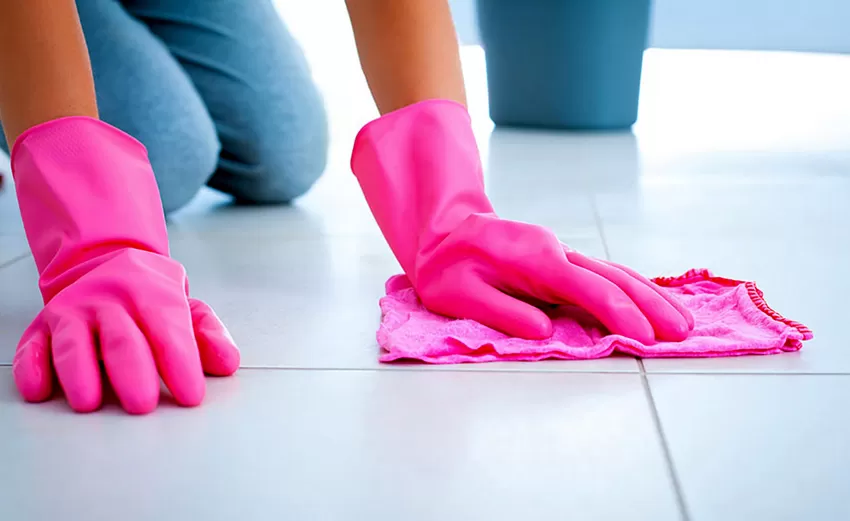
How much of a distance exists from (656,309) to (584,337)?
0.06 m

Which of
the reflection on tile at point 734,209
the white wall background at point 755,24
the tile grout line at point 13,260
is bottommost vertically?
the white wall background at point 755,24

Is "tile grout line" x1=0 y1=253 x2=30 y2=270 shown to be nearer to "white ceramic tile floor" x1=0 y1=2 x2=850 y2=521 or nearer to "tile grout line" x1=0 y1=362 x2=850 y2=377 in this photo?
"white ceramic tile floor" x1=0 y1=2 x2=850 y2=521

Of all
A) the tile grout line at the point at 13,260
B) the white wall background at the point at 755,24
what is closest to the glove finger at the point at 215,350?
the tile grout line at the point at 13,260

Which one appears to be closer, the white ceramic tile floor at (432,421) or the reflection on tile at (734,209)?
the white ceramic tile floor at (432,421)

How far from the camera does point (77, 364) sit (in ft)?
2.11

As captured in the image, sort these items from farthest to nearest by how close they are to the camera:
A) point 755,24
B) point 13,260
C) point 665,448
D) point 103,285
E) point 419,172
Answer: point 755,24 < point 13,260 < point 419,172 < point 103,285 < point 665,448

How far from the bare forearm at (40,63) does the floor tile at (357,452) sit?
0.23m

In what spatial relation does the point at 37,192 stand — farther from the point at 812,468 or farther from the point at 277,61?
the point at 277,61

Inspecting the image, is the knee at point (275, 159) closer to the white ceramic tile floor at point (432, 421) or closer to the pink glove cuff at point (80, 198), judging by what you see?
the white ceramic tile floor at point (432, 421)

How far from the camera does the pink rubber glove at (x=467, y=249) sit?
73 cm

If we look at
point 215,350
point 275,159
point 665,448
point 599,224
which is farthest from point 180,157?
point 665,448

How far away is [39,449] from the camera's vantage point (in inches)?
23.3

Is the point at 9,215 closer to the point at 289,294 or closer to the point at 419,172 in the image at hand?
the point at 289,294

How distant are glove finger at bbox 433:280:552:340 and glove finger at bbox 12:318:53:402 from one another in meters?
0.32
